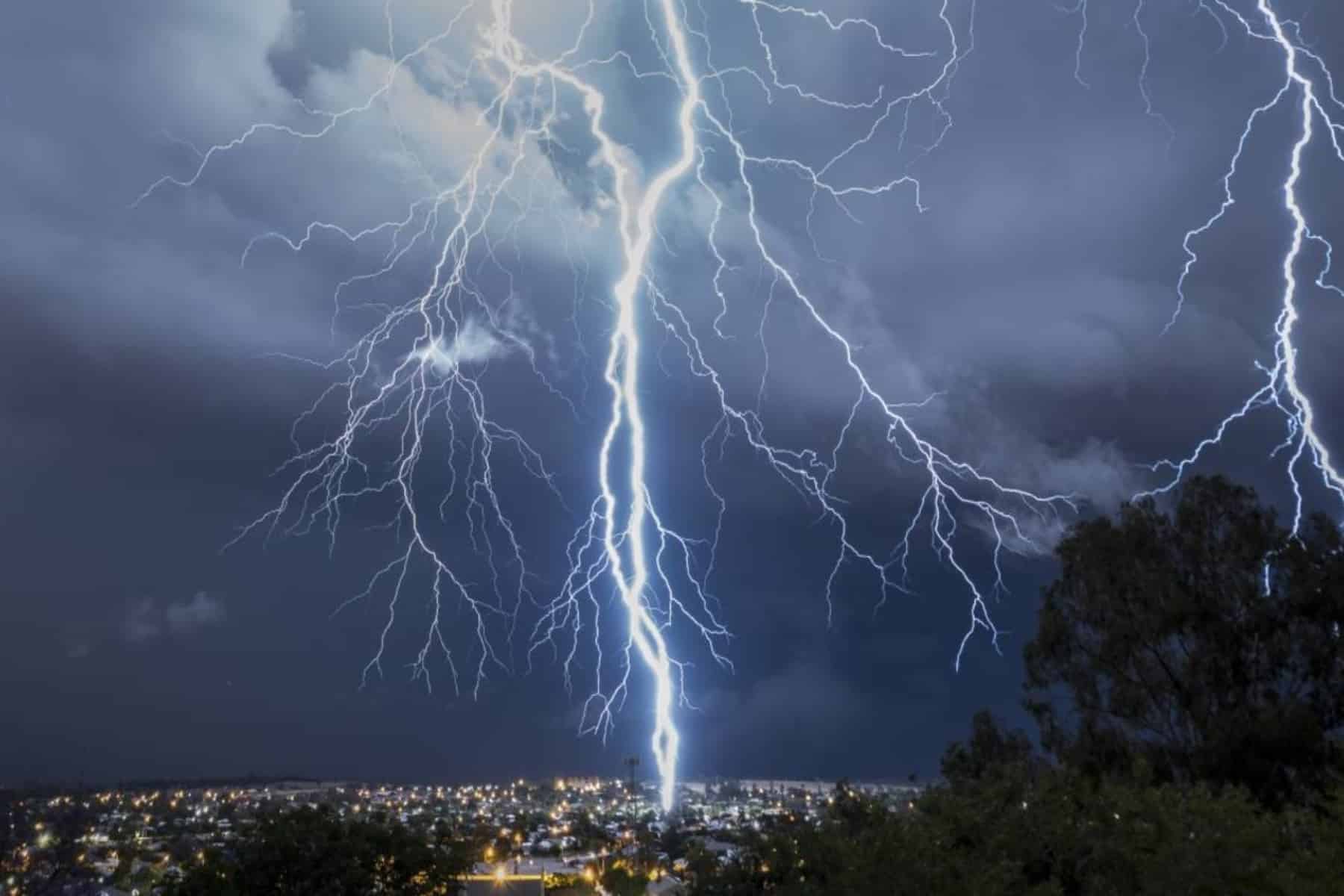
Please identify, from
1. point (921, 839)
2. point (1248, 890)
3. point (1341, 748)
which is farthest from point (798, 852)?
point (1341, 748)

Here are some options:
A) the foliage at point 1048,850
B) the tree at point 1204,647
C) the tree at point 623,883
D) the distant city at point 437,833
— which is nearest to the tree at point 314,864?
the distant city at point 437,833

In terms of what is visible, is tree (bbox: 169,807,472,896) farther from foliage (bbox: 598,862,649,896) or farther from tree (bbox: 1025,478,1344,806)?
tree (bbox: 1025,478,1344,806)

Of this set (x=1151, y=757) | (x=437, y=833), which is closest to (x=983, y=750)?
(x=1151, y=757)

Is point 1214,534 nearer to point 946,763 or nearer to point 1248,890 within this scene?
point 946,763

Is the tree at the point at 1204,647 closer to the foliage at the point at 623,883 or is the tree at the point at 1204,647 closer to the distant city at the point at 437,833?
the distant city at the point at 437,833

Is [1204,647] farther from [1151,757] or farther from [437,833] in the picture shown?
[437,833]

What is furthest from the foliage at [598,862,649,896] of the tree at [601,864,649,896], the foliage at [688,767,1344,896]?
the foliage at [688,767,1344,896]
